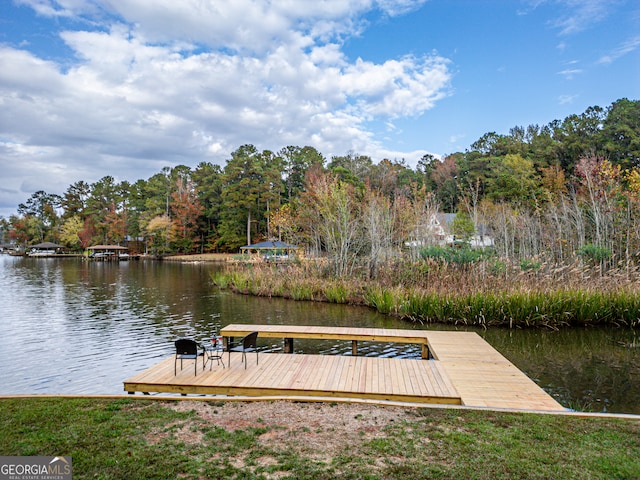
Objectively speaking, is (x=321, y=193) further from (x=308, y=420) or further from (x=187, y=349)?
(x=308, y=420)

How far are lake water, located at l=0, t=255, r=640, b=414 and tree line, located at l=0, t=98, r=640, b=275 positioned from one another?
202 inches

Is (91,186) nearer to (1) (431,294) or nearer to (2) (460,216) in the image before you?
(2) (460,216)

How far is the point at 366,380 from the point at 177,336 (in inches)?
216

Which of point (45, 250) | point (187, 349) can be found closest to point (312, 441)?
point (187, 349)

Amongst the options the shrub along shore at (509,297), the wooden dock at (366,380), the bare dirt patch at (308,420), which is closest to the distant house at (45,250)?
the shrub along shore at (509,297)

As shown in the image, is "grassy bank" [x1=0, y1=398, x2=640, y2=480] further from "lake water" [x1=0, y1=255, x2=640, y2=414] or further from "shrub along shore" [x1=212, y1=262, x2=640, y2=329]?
"shrub along shore" [x1=212, y1=262, x2=640, y2=329]

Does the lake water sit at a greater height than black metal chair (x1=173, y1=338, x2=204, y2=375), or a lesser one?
lesser

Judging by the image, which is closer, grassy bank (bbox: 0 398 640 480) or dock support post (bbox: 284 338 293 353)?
grassy bank (bbox: 0 398 640 480)

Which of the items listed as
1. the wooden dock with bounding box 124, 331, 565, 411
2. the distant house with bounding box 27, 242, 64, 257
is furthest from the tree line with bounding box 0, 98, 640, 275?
the wooden dock with bounding box 124, 331, 565, 411

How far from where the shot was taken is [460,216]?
27.1 m

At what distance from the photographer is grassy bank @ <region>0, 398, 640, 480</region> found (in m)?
2.77

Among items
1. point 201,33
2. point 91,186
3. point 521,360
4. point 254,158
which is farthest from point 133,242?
point 521,360

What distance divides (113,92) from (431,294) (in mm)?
16356

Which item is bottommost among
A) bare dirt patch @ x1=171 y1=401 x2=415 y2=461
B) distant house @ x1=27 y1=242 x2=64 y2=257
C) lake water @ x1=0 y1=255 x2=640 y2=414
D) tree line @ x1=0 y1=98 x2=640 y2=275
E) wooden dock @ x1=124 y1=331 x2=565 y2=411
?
lake water @ x1=0 y1=255 x2=640 y2=414
